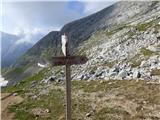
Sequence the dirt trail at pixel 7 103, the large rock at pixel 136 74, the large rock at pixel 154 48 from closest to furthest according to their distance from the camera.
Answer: the dirt trail at pixel 7 103, the large rock at pixel 136 74, the large rock at pixel 154 48

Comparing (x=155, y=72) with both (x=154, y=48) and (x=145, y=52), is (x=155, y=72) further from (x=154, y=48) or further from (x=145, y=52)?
(x=145, y=52)

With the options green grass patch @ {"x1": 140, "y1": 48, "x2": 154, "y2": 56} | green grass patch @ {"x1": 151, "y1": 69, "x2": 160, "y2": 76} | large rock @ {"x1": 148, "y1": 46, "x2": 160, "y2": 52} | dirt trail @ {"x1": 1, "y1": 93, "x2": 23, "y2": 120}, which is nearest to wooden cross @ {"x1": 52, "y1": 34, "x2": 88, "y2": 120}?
dirt trail @ {"x1": 1, "y1": 93, "x2": 23, "y2": 120}

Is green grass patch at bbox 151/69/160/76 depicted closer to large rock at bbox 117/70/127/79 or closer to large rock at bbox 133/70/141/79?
large rock at bbox 133/70/141/79

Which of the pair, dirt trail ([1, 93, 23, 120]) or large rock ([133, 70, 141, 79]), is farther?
large rock ([133, 70, 141, 79])

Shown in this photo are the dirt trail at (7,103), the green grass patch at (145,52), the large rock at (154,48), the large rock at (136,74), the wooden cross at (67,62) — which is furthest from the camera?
the large rock at (154,48)

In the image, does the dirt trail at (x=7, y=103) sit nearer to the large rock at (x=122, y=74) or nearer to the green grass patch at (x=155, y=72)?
the large rock at (x=122, y=74)

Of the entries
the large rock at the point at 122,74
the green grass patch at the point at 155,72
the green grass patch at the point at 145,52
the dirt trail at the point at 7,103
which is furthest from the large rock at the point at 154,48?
the dirt trail at the point at 7,103

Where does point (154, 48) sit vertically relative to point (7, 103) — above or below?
above

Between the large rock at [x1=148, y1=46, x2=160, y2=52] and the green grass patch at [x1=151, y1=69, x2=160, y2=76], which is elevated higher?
the large rock at [x1=148, y1=46, x2=160, y2=52]

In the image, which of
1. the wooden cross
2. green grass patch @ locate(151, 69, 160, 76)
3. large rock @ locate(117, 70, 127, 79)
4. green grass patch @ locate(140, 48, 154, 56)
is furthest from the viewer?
green grass patch @ locate(140, 48, 154, 56)

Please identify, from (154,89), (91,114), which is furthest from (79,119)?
(154,89)

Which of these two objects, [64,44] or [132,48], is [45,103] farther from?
[132,48]

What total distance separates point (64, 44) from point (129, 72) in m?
43.6

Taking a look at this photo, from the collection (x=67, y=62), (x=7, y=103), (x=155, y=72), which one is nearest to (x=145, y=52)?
(x=155, y=72)
